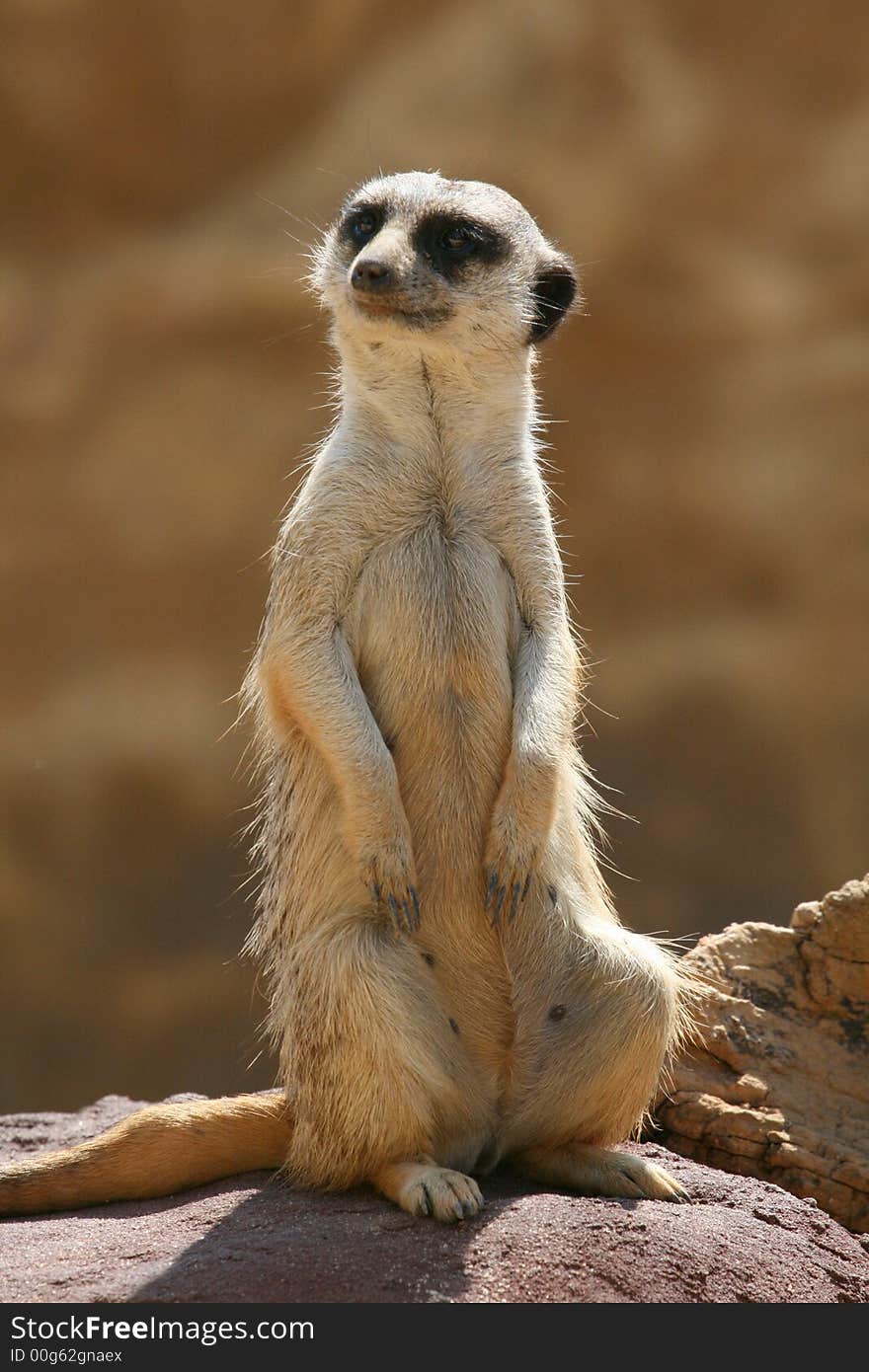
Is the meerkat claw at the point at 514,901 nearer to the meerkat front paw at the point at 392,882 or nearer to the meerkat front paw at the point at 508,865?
the meerkat front paw at the point at 508,865

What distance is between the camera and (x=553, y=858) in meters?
3.34

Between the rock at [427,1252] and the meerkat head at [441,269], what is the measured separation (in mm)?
1752

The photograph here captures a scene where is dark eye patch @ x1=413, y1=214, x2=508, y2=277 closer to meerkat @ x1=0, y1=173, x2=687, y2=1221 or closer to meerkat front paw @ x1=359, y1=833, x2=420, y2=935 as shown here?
meerkat @ x1=0, y1=173, x2=687, y2=1221

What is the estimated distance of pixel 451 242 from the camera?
3.38 m

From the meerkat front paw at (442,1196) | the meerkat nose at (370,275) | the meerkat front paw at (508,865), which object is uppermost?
the meerkat nose at (370,275)

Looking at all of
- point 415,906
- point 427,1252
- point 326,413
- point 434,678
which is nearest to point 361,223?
point 434,678

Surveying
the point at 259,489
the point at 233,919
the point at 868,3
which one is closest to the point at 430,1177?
the point at 233,919

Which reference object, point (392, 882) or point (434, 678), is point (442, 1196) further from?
point (434, 678)

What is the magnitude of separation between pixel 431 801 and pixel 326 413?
319cm

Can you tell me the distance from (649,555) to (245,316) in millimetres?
1810

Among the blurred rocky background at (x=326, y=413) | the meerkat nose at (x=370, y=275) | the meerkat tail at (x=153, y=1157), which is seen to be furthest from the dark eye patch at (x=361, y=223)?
the blurred rocky background at (x=326, y=413)

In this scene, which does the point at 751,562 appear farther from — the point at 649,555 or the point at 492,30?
the point at 492,30

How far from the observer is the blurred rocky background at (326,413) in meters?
6.06

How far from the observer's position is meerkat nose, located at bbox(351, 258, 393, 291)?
3.16 meters
